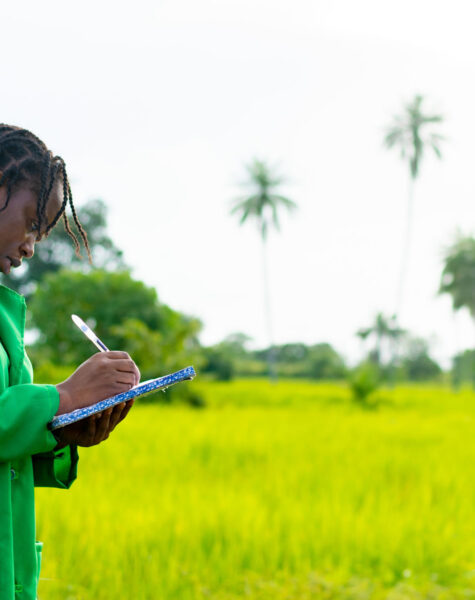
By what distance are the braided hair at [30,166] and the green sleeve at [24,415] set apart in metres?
0.31

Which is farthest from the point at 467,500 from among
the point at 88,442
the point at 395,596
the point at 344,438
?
the point at 88,442

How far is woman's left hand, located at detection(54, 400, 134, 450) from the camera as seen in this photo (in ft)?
4.42

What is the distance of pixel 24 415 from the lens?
123cm

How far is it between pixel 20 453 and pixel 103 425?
16 cm

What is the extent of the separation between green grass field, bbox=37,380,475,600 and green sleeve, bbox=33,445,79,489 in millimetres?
1851

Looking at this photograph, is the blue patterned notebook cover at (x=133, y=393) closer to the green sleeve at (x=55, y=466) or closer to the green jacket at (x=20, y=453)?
the green jacket at (x=20, y=453)

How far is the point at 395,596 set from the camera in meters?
3.29

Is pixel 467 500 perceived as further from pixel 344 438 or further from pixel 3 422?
pixel 3 422

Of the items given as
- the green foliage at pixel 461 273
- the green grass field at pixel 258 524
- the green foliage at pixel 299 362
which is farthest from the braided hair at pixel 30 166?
the green foliage at pixel 299 362

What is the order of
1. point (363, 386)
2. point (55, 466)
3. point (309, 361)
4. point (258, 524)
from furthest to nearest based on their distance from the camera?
1. point (309, 361)
2. point (363, 386)
3. point (258, 524)
4. point (55, 466)

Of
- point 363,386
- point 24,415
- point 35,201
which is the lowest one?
point 363,386

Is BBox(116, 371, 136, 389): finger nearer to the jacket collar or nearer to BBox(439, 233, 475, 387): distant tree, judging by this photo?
the jacket collar

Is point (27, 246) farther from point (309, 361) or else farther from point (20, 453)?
point (309, 361)

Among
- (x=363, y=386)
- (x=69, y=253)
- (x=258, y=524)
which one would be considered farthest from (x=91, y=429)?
(x=69, y=253)
